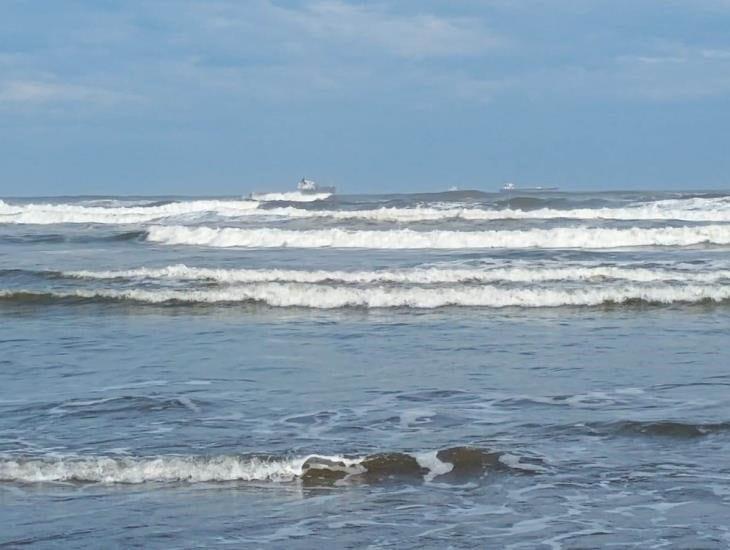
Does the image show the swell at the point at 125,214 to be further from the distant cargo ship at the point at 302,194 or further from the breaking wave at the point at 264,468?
the breaking wave at the point at 264,468

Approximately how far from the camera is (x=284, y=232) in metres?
28.6

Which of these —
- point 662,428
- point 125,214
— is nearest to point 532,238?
point 662,428

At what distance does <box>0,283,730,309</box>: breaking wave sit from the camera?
15.1 meters

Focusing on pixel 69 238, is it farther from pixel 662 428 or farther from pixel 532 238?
pixel 662 428

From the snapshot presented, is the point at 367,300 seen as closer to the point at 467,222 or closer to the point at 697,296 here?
the point at 697,296

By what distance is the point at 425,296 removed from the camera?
15.5 metres

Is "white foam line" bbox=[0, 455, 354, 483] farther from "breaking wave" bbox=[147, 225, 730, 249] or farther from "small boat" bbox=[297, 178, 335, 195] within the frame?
"small boat" bbox=[297, 178, 335, 195]

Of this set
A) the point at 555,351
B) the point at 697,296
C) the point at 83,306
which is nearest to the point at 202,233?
the point at 83,306

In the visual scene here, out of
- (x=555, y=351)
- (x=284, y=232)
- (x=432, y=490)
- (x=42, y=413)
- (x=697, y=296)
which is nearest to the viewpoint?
(x=432, y=490)

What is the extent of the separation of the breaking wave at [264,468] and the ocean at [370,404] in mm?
16

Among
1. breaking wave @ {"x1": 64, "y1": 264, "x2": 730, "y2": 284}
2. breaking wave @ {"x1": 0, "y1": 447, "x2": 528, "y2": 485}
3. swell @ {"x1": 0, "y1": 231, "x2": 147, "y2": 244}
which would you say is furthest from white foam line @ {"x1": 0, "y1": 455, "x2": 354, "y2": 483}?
swell @ {"x1": 0, "y1": 231, "x2": 147, "y2": 244}

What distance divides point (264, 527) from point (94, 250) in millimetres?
22400

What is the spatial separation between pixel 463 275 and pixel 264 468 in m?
11.3

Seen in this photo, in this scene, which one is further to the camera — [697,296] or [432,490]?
[697,296]
